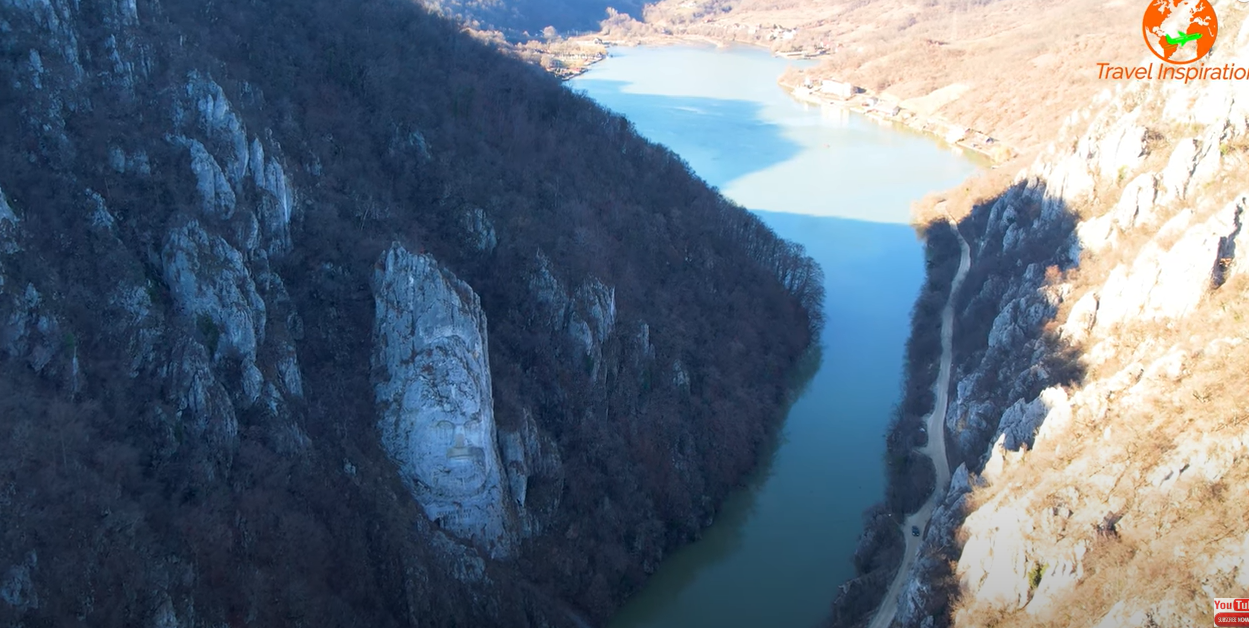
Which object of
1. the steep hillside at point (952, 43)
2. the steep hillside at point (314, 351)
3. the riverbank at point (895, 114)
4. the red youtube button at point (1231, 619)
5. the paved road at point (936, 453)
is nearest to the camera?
the red youtube button at point (1231, 619)

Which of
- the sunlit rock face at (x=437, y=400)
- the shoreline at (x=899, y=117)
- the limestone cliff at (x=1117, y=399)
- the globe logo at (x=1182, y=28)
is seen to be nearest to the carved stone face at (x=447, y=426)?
the sunlit rock face at (x=437, y=400)

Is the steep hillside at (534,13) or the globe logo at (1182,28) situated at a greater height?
the steep hillside at (534,13)

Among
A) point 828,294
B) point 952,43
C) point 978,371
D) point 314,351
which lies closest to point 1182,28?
point 978,371

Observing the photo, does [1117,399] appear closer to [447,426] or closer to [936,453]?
[936,453]

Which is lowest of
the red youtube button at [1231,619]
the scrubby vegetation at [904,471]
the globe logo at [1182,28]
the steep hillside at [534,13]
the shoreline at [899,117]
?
the scrubby vegetation at [904,471]


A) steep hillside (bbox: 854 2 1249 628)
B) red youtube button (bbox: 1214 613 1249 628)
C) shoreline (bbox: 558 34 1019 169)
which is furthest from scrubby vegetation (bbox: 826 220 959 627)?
shoreline (bbox: 558 34 1019 169)

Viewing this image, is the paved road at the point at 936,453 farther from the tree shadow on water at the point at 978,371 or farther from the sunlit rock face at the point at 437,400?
the sunlit rock face at the point at 437,400
